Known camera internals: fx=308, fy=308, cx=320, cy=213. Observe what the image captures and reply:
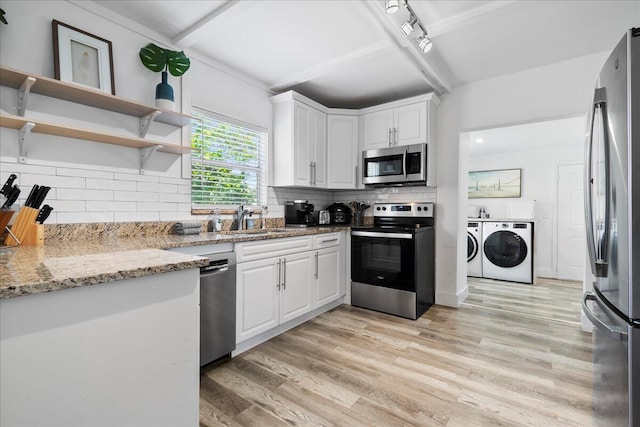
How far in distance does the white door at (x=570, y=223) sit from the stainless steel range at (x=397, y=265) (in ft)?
10.2

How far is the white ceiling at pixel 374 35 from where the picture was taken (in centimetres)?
212

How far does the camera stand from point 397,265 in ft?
10.5

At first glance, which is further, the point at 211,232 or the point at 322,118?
the point at 322,118

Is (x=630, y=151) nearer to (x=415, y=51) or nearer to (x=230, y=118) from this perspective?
(x=415, y=51)

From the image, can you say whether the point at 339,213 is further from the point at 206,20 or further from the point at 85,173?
the point at 85,173

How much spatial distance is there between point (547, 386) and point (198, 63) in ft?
11.8

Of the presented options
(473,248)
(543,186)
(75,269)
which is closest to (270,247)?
(75,269)

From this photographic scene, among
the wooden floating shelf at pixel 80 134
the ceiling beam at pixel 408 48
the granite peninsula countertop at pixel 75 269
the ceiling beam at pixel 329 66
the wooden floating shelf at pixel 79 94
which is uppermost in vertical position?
the ceiling beam at pixel 329 66

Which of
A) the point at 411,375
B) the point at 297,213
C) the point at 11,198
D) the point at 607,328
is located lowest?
the point at 411,375

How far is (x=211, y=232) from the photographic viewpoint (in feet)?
8.96

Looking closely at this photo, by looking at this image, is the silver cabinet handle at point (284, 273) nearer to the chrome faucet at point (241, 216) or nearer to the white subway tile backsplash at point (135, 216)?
the chrome faucet at point (241, 216)

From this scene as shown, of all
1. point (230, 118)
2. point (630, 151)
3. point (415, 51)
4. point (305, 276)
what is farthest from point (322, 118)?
point (630, 151)

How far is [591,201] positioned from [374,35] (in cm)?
190

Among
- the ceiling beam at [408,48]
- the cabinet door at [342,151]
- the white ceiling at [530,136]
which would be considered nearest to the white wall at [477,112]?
the ceiling beam at [408,48]
